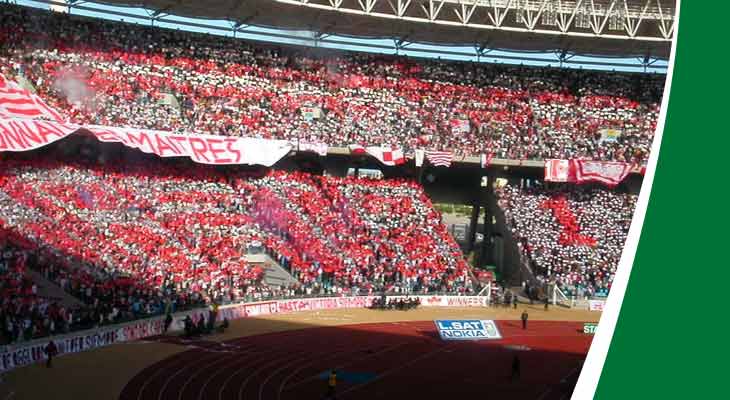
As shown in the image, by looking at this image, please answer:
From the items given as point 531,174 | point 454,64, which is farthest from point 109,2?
point 531,174

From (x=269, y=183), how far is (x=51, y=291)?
16.5 metres

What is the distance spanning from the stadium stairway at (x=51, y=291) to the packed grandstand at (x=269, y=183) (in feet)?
0.72

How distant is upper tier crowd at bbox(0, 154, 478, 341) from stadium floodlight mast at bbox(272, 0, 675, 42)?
9566mm

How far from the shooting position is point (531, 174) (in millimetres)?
46000

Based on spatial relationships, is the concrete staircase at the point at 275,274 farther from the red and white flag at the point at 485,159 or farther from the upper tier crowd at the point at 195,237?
the red and white flag at the point at 485,159

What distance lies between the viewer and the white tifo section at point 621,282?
652 cm

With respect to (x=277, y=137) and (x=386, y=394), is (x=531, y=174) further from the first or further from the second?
(x=386, y=394)

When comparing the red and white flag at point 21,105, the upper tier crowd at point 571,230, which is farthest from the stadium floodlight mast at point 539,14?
the red and white flag at point 21,105

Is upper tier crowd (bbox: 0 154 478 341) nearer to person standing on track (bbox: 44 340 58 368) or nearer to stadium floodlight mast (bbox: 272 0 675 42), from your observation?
person standing on track (bbox: 44 340 58 368)

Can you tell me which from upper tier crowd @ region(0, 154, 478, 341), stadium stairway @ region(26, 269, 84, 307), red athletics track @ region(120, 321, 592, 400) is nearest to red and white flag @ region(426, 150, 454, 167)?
upper tier crowd @ region(0, 154, 478, 341)

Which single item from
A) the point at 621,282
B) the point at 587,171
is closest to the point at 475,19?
the point at 587,171

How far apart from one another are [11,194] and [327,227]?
14.2m

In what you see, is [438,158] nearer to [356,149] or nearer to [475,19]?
[356,149]

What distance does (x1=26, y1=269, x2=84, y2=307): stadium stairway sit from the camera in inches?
927
